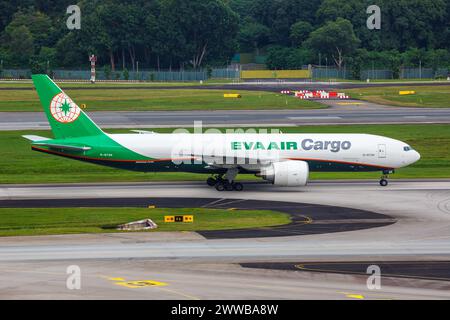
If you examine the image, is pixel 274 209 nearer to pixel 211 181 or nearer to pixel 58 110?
pixel 211 181

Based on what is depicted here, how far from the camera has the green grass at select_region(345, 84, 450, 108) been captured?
123 m

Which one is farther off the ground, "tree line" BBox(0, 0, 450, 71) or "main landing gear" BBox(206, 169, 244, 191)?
"tree line" BBox(0, 0, 450, 71)

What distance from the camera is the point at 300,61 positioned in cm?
19500

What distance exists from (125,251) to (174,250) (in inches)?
88.7

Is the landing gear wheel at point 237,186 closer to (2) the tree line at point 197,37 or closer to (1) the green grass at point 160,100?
(1) the green grass at point 160,100

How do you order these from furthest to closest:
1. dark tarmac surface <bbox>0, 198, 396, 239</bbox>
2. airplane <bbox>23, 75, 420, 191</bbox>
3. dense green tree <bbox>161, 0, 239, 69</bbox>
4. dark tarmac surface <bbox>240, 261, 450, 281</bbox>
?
dense green tree <bbox>161, 0, 239, 69</bbox>
airplane <bbox>23, 75, 420, 191</bbox>
dark tarmac surface <bbox>0, 198, 396, 239</bbox>
dark tarmac surface <bbox>240, 261, 450, 281</bbox>

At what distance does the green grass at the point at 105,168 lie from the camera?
66.9 meters

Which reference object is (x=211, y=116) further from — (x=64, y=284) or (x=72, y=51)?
(x=72, y=51)

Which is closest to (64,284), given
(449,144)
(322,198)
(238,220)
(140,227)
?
(140,227)

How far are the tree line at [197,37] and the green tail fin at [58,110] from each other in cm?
12181

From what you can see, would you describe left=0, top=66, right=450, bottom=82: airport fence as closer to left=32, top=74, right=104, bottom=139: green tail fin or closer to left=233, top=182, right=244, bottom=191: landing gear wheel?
left=32, top=74, right=104, bottom=139: green tail fin

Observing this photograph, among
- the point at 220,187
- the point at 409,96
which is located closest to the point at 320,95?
the point at 409,96

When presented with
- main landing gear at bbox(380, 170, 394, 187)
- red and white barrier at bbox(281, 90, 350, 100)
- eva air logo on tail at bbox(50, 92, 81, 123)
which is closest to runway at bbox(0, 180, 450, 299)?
main landing gear at bbox(380, 170, 394, 187)

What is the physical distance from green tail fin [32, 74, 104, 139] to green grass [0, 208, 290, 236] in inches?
414
